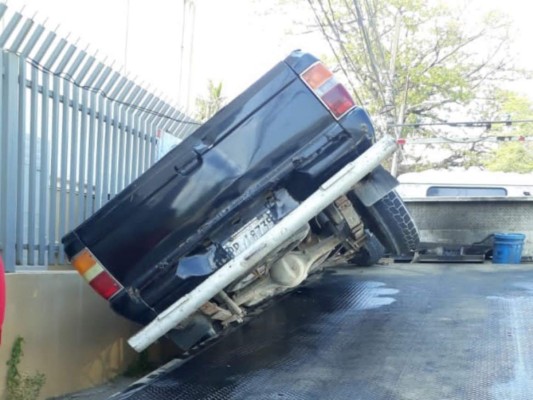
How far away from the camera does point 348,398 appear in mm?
2508

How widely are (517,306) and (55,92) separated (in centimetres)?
391

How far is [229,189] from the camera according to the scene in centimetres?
332

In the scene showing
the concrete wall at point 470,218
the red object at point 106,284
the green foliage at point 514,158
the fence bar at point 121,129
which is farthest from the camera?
the green foliage at point 514,158

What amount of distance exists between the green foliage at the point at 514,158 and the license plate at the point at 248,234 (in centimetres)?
2285

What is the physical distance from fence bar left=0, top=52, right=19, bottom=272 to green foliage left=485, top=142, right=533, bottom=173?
2294cm

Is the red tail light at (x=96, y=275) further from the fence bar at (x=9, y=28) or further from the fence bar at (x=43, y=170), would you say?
the fence bar at (x=9, y=28)

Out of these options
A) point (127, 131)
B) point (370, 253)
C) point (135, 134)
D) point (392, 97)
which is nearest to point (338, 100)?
point (370, 253)

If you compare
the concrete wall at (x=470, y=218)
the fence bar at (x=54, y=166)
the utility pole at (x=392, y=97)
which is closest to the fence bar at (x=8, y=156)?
the fence bar at (x=54, y=166)

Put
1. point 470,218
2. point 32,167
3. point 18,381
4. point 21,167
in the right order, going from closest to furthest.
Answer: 1. point 18,381
2. point 21,167
3. point 32,167
4. point 470,218

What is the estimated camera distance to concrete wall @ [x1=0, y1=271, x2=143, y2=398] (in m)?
4.19

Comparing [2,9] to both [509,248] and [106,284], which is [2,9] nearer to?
[106,284]

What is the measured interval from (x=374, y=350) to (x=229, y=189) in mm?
1230

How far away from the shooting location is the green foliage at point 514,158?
2388 cm

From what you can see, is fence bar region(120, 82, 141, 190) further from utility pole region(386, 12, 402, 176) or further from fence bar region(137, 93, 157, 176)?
utility pole region(386, 12, 402, 176)
